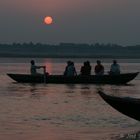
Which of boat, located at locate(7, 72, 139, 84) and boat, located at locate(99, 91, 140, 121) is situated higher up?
boat, located at locate(99, 91, 140, 121)

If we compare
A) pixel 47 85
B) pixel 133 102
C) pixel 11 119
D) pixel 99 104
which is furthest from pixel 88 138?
pixel 47 85

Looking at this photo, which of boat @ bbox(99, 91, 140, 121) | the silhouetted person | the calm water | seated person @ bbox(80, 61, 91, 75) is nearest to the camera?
the calm water

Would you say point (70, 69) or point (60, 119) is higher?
point (70, 69)

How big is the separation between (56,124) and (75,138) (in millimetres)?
2124

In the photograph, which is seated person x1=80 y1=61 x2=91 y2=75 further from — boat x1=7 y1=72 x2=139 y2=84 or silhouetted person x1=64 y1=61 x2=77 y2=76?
silhouetted person x1=64 y1=61 x2=77 y2=76

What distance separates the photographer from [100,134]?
51.0ft

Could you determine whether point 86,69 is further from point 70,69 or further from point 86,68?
point 70,69

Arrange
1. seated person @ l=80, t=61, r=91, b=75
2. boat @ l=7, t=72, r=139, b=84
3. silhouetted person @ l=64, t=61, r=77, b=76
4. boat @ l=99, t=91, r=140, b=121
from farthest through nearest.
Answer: boat @ l=7, t=72, r=139, b=84 < silhouetted person @ l=64, t=61, r=77, b=76 < seated person @ l=80, t=61, r=91, b=75 < boat @ l=99, t=91, r=140, b=121

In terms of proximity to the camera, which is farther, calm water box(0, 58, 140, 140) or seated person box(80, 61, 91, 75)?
seated person box(80, 61, 91, 75)

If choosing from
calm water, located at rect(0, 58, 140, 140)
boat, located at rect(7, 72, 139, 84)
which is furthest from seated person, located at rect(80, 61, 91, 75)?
calm water, located at rect(0, 58, 140, 140)

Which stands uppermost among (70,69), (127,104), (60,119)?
(127,104)

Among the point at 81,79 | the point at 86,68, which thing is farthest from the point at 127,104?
the point at 81,79

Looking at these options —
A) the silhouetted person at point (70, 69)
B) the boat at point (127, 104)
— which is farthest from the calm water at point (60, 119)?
the silhouetted person at point (70, 69)

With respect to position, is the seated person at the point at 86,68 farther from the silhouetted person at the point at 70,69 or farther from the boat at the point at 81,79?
the silhouetted person at the point at 70,69
